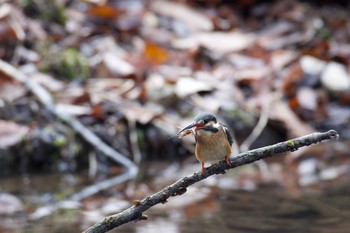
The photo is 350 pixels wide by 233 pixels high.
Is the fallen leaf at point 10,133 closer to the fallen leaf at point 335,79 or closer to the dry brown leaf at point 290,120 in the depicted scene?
the dry brown leaf at point 290,120

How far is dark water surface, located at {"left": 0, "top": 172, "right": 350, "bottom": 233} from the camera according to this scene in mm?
4059

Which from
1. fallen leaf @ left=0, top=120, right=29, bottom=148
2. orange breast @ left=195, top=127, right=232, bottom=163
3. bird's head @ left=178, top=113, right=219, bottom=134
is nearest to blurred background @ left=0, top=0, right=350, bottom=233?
fallen leaf @ left=0, top=120, right=29, bottom=148

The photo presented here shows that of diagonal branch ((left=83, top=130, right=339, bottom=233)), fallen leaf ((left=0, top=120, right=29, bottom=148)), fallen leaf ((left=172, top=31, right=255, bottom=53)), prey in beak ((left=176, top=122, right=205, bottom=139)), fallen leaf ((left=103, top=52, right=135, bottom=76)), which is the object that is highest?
fallen leaf ((left=172, top=31, right=255, bottom=53))

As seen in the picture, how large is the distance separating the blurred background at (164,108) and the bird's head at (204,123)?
1.49 m

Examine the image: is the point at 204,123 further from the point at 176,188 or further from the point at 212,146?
the point at 176,188

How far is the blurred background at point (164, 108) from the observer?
454 centimetres

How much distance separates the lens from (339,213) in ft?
14.2

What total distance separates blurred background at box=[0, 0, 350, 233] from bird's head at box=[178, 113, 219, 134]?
58.7 inches

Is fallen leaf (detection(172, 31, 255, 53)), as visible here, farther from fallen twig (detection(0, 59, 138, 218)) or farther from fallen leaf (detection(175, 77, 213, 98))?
fallen twig (detection(0, 59, 138, 218))

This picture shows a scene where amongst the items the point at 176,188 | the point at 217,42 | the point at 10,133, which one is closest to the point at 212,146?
the point at 176,188

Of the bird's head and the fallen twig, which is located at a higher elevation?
the fallen twig

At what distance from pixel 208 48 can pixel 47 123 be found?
8.33 feet

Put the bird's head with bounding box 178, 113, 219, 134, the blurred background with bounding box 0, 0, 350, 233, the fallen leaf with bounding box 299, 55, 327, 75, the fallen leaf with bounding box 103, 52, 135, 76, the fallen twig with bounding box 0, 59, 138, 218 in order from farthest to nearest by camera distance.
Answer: the fallen leaf with bounding box 299, 55, 327, 75 → the fallen leaf with bounding box 103, 52, 135, 76 → the fallen twig with bounding box 0, 59, 138, 218 → the blurred background with bounding box 0, 0, 350, 233 → the bird's head with bounding box 178, 113, 219, 134

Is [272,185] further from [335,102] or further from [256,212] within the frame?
[335,102]
